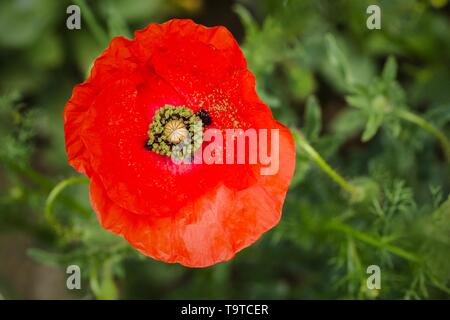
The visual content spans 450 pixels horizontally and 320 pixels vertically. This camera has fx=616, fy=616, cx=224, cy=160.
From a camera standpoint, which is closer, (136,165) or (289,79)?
(136,165)

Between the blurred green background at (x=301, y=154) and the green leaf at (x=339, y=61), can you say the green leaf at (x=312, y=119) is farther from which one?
the green leaf at (x=339, y=61)

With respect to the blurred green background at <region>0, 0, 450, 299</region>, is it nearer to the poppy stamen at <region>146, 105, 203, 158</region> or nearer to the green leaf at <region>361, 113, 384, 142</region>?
the green leaf at <region>361, 113, 384, 142</region>

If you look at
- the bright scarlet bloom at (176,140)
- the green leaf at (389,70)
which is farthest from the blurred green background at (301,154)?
the bright scarlet bloom at (176,140)

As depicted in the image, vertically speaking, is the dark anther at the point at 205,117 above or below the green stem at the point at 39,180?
above

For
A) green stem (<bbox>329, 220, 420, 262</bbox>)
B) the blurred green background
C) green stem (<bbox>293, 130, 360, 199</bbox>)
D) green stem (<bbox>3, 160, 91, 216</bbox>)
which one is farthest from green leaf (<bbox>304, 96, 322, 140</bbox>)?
green stem (<bbox>3, 160, 91, 216</bbox>)
